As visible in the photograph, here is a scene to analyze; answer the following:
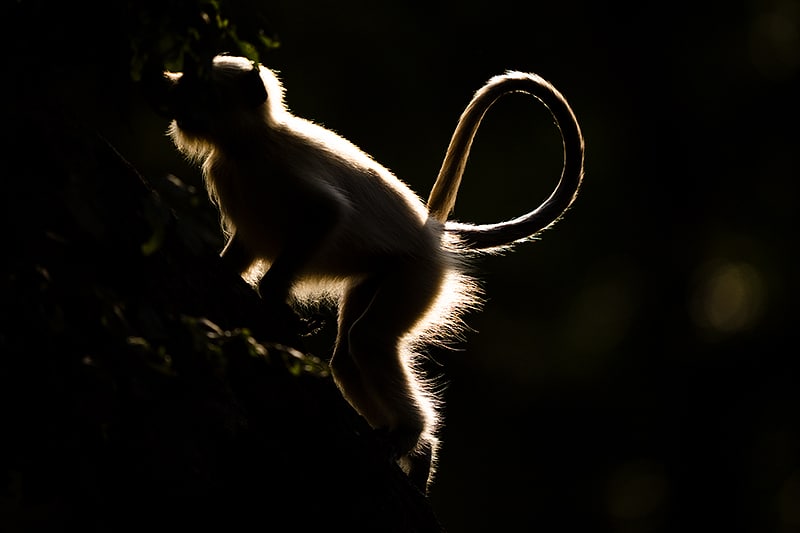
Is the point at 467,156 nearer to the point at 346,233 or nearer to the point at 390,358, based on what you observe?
the point at 346,233

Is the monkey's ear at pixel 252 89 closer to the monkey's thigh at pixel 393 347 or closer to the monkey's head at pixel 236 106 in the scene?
the monkey's head at pixel 236 106

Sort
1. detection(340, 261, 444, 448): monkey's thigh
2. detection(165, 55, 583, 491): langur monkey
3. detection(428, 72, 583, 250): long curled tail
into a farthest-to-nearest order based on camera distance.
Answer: detection(428, 72, 583, 250): long curled tail → detection(340, 261, 444, 448): monkey's thigh → detection(165, 55, 583, 491): langur monkey

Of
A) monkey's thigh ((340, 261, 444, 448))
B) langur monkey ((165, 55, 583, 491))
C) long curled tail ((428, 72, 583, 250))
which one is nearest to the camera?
langur monkey ((165, 55, 583, 491))

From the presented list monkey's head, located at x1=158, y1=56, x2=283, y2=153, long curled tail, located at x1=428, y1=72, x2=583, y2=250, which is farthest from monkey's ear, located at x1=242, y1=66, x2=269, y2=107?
long curled tail, located at x1=428, y1=72, x2=583, y2=250

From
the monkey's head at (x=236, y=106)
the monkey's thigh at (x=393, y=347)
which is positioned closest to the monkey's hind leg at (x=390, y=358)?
the monkey's thigh at (x=393, y=347)

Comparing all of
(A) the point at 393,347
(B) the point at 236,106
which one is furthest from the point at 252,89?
(A) the point at 393,347

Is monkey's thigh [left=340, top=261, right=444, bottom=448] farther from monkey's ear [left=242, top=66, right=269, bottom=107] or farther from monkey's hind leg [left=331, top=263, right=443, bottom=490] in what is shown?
monkey's ear [left=242, top=66, right=269, bottom=107]
